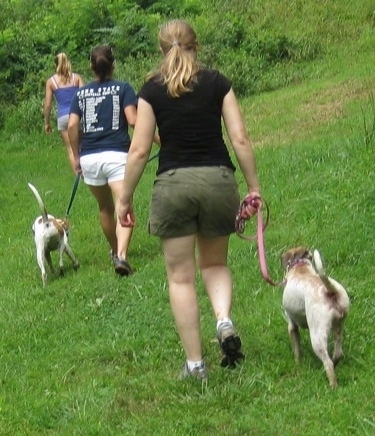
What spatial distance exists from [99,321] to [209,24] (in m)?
14.5

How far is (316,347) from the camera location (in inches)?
204

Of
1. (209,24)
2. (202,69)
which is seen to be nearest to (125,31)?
(209,24)

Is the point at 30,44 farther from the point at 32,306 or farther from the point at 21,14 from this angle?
the point at 32,306

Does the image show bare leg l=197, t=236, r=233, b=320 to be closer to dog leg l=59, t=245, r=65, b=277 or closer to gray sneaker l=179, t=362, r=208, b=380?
gray sneaker l=179, t=362, r=208, b=380

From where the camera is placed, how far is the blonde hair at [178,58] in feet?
17.6

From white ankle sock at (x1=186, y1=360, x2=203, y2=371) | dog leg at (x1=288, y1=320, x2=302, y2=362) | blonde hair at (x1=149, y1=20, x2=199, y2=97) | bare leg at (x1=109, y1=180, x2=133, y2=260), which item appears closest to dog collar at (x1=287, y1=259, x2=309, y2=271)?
dog leg at (x1=288, y1=320, x2=302, y2=362)

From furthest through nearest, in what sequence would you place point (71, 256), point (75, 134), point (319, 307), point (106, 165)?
point (71, 256) < point (75, 134) < point (106, 165) < point (319, 307)

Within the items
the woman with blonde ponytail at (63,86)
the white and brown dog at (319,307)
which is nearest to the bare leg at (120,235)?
the white and brown dog at (319,307)

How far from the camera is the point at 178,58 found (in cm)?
544

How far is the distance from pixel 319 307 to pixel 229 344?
61 centimetres

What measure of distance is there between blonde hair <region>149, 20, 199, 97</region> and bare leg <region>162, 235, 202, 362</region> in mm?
854

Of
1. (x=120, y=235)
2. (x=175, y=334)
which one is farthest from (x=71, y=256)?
(x=175, y=334)

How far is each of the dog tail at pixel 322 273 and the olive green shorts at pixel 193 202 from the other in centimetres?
65

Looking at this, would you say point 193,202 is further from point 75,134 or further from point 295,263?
point 75,134
